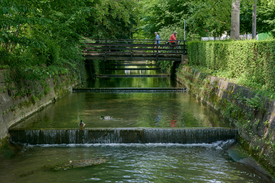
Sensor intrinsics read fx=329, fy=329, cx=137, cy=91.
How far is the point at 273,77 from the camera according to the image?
31.4ft

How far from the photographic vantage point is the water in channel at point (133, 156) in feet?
23.6

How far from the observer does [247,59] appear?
1165cm

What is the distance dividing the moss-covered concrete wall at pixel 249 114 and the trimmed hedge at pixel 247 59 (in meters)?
0.68

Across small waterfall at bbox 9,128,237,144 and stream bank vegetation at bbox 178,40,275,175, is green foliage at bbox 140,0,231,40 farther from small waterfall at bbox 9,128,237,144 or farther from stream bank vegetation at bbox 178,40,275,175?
small waterfall at bbox 9,128,237,144

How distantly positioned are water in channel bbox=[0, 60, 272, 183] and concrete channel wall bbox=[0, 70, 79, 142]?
340 millimetres

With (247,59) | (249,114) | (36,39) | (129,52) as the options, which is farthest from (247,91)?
(129,52)

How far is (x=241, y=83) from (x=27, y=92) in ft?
25.2

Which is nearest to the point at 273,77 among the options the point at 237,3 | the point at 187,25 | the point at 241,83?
the point at 241,83

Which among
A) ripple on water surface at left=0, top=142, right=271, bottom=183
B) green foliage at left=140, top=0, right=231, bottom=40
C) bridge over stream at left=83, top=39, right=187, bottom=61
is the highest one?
green foliage at left=140, top=0, right=231, bottom=40

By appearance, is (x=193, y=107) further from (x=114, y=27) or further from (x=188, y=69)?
(x=114, y=27)

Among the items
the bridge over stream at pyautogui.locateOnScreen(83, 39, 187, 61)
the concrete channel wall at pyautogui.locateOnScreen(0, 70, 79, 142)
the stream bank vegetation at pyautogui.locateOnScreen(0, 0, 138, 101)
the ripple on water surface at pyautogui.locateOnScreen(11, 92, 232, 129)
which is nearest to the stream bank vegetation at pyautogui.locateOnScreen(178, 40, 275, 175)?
the ripple on water surface at pyautogui.locateOnScreen(11, 92, 232, 129)

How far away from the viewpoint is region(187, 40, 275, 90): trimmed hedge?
984 cm

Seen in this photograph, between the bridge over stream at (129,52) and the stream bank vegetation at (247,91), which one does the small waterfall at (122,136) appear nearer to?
the stream bank vegetation at (247,91)

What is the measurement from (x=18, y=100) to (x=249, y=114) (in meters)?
7.46
